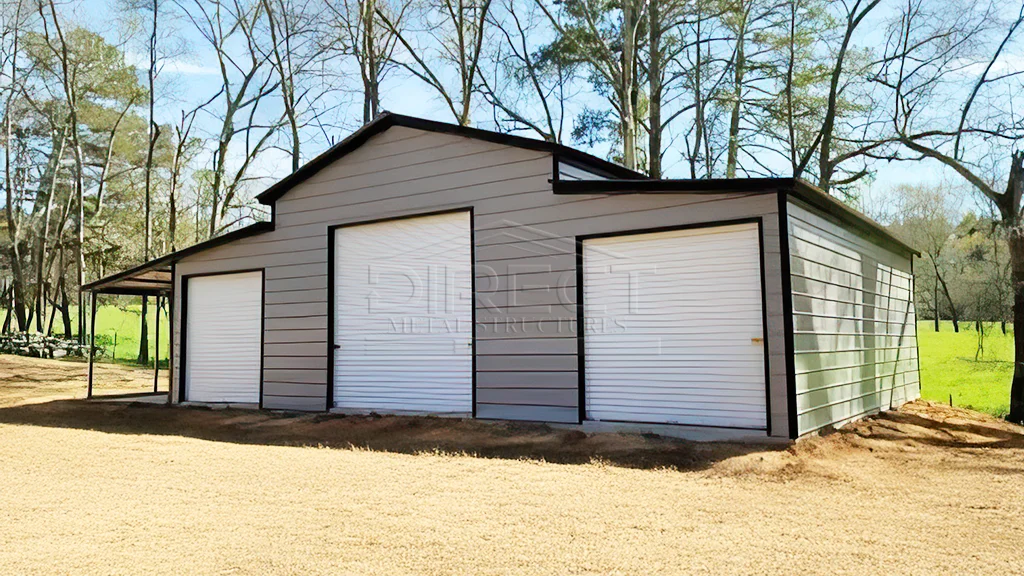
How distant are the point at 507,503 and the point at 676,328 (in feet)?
11.3

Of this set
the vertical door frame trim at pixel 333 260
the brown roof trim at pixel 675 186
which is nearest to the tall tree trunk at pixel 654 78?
the vertical door frame trim at pixel 333 260

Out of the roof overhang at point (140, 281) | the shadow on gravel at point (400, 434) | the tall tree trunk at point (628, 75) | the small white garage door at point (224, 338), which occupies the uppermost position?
the tall tree trunk at point (628, 75)

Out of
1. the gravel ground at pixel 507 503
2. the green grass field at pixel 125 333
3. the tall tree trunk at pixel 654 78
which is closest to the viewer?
the gravel ground at pixel 507 503

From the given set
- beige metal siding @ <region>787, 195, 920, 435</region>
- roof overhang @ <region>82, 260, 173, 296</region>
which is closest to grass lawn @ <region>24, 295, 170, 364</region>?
roof overhang @ <region>82, 260, 173, 296</region>

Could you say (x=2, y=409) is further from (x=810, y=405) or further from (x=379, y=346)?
(x=810, y=405)

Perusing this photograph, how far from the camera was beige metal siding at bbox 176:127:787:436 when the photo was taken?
7.69 m

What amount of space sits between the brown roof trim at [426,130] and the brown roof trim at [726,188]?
21.2 inches

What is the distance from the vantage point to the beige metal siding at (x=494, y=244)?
769 cm

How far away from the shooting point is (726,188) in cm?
711

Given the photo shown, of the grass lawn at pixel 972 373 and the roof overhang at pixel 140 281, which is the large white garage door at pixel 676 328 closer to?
the grass lawn at pixel 972 373

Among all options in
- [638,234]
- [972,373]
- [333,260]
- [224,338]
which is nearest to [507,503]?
[638,234]

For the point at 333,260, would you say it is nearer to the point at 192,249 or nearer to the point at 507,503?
the point at 192,249

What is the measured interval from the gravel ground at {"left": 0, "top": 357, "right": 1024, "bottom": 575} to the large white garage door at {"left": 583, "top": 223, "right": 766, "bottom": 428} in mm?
660

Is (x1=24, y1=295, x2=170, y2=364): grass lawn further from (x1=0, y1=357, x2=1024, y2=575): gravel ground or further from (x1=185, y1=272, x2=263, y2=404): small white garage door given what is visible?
(x1=0, y1=357, x2=1024, y2=575): gravel ground
